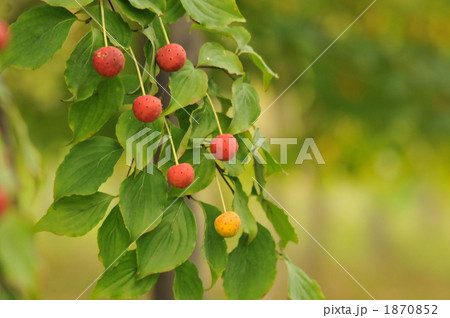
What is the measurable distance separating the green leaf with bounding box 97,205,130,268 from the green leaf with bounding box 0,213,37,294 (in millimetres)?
646

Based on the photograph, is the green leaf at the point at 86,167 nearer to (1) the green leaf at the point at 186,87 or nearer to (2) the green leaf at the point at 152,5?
(1) the green leaf at the point at 186,87

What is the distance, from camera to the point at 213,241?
1.07 m

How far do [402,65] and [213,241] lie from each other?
2021 millimetres

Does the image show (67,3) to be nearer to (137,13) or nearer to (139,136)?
(137,13)

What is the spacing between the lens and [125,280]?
3.53 feet

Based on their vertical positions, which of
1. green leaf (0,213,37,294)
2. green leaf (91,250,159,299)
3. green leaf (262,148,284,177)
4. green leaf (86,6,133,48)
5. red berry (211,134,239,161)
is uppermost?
green leaf (86,6,133,48)

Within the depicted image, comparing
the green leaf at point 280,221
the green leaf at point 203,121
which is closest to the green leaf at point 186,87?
the green leaf at point 203,121

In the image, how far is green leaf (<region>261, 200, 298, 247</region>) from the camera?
1.15 meters

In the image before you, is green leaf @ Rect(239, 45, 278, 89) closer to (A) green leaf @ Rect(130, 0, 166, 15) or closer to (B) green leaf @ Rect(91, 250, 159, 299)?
(A) green leaf @ Rect(130, 0, 166, 15)

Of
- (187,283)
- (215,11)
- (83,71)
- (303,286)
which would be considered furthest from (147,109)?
(303,286)

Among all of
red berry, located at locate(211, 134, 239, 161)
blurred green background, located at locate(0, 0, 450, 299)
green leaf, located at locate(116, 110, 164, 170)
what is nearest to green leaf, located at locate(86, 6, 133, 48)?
green leaf, located at locate(116, 110, 164, 170)
